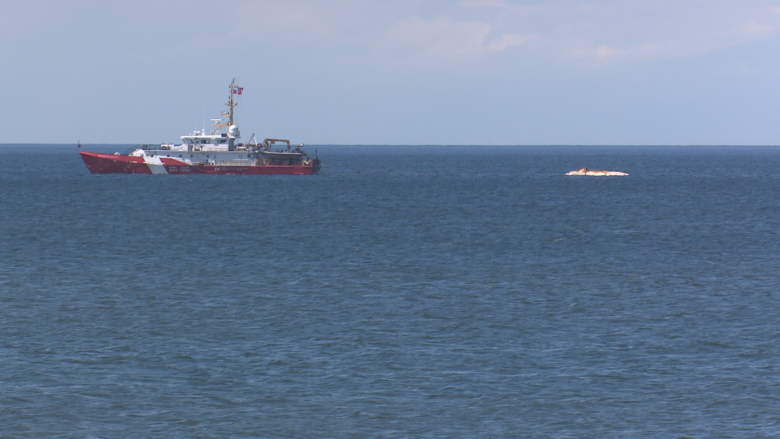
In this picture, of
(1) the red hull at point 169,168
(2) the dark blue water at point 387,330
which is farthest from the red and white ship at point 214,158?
(2) the dark blue water at point 387,330

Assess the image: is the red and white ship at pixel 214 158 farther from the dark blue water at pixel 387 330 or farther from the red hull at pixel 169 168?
the dark blue water at pixel 387 330

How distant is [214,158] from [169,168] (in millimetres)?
6982

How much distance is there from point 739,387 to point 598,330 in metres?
8.03

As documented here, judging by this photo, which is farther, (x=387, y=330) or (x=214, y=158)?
(x=214, y=158)

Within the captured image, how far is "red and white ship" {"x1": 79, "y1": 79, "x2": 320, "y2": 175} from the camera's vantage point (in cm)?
13175

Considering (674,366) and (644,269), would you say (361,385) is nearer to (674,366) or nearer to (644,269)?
(674,366)

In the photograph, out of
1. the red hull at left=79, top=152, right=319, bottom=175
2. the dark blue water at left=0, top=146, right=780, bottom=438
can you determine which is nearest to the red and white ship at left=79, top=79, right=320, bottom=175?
the red hull at left=79, top=152, right=319, bottom=175

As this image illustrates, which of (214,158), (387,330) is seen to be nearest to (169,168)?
(214,158)

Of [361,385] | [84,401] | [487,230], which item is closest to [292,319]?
[361,385]

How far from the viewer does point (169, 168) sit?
136 metres

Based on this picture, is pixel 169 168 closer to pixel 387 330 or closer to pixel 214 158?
pixel 214 158

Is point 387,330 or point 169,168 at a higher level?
point 169,168

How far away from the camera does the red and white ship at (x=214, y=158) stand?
132 metres

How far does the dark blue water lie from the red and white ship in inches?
2220
